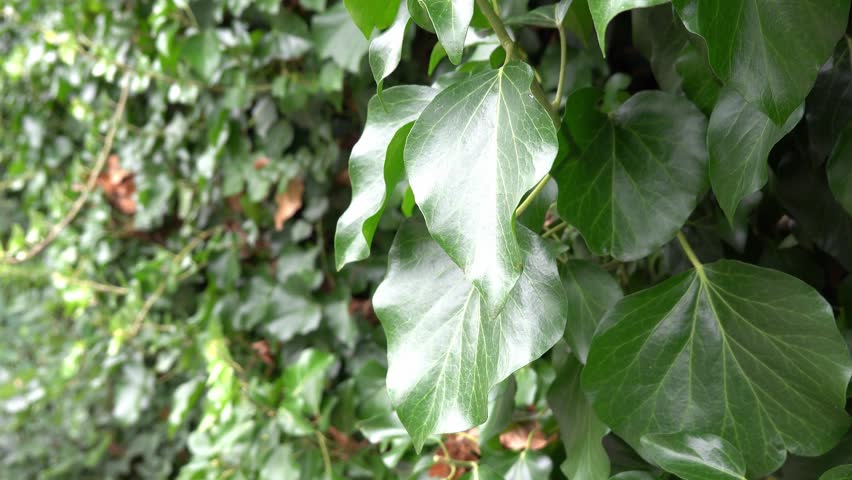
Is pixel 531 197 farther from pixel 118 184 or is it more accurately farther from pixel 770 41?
pixel 118 184

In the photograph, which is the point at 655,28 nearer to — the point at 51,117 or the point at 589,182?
the point at 589,182

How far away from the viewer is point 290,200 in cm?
118

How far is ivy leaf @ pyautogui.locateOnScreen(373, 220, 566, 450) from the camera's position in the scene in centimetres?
43

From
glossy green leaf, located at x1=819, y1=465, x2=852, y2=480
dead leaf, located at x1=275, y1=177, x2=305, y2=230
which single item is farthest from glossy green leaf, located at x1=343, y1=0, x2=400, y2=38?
dead leaf, located at x1=275, y1=177, x2=305, y2=230

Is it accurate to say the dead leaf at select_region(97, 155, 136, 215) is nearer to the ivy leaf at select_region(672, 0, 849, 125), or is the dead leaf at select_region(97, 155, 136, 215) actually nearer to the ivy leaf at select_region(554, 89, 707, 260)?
the ivy leaf at select_region(554, 89, 707, 260)

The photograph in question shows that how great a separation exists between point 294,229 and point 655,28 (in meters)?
0.78

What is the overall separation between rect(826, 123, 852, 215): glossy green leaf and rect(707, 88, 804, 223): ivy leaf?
5 centimetres

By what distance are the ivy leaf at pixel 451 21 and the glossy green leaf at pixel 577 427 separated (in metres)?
0.28

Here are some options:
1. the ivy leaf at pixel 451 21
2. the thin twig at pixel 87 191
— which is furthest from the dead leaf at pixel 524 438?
the thin twig at pixel 87 191

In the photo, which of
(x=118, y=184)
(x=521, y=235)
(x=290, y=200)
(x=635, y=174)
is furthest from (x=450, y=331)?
(x=118, y=184)

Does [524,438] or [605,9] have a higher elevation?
[605,9]

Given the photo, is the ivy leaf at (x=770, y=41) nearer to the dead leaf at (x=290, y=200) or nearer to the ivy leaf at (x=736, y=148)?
the ivy leaf at (x=736, y=148)

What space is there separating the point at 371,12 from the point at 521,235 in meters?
0.18

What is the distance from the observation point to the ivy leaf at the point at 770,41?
0.39 m
